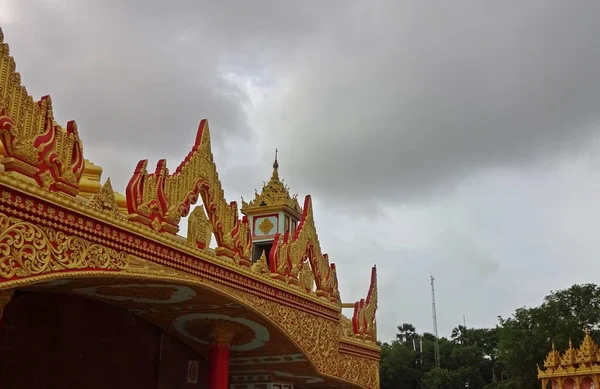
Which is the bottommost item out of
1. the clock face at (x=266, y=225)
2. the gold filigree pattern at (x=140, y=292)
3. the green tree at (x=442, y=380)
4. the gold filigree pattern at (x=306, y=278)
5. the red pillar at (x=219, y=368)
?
the red pillar at (x=219, y=368)

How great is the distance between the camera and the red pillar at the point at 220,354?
945 centimetres

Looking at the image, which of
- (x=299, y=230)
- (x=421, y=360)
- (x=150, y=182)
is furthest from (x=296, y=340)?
(x=421, y=360)

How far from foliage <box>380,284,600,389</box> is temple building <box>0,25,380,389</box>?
1858 cm

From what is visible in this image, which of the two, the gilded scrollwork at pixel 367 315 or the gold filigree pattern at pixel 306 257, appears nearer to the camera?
the gold filigree pattern at pixel 306 257

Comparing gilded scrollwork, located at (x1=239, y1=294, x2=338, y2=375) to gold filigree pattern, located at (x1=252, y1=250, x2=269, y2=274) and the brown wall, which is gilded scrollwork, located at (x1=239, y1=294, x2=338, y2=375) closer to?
gold filigree pattern, located at (x1=252, y1=250, x2=269, y2=274)

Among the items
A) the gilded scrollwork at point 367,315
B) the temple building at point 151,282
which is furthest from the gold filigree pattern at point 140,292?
the gilded scrollwork at point 367,315

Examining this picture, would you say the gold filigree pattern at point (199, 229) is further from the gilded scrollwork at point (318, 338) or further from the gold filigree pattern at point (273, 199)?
the gold filigree pattern at point (273, 199)

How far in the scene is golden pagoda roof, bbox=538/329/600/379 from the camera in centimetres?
1490

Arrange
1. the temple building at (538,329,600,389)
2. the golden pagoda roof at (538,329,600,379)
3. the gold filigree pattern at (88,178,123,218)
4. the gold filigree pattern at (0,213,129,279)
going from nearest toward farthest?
the gold filigree pattern at (0,213,129,279)
the gold filigree pattern at (88,178,123,218)
the temple building at (538,329,600,389)
the golden pagoda roof at (538,329,600,379)

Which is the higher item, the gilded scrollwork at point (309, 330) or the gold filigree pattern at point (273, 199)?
the gold filigree pattern at point (273, 199)

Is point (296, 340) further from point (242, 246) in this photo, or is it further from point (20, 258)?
point (20, 258)

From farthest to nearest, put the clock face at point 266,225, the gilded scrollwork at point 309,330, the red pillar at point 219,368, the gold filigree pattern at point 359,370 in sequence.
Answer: the clock face at point 266,225
the gold filigree pattern at point 359,370
the red pillar at point 219,368
the gilded scrollwork at point 309,330

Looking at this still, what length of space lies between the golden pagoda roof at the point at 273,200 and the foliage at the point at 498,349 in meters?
17.9

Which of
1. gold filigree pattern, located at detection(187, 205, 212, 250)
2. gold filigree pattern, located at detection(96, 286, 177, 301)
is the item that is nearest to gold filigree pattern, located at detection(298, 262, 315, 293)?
gold filigree pattern, located at detection(96, 286, 177, 301)
